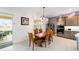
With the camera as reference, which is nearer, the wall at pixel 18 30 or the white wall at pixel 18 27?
the white wall at pixel 18 27

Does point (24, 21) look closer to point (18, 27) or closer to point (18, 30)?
point (18, 27)

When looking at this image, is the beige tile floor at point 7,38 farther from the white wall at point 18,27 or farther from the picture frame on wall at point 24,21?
the picture frame on wall at point 24,21

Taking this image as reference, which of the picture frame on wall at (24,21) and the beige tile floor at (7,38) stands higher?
the picture frame on wall at (24,21)

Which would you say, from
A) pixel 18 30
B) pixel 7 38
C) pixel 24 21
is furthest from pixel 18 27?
pixel 7 38

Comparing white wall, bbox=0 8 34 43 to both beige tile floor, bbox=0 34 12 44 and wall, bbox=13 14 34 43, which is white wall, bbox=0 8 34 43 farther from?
beige tile floor, bbox=0 34 12 44

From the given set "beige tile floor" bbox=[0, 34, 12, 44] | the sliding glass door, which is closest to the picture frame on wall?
the sliding glass door

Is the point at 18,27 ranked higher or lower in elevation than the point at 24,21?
lower

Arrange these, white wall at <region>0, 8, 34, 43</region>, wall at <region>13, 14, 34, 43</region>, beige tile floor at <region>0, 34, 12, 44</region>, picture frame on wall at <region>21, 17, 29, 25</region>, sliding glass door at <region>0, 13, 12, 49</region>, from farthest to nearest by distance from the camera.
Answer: picture frame on wall at <region>21, 17, 29, 25</region> < wall at <region>13, 14, 34, 43</region> < white wall at <region>0, 8, 34, 43</region> < beige tile floor at <region>0, 34, 12, 44</region> < sliding glass door at <region>0, 13, 12, 49</region>

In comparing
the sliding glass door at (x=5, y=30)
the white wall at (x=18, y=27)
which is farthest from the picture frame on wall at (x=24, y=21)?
the sliding glass door at (x=5, y=30)

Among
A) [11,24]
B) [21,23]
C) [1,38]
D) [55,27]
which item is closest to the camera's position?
[1,38]

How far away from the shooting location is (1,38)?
5828 mm
